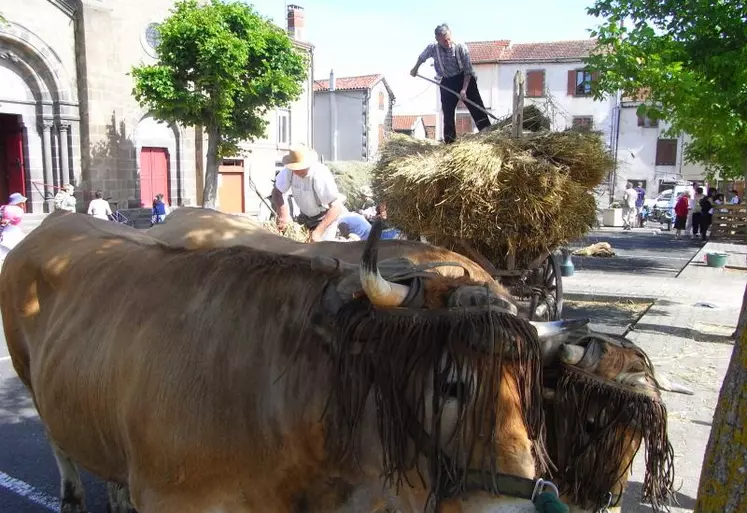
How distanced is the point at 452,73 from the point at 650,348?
151 inches

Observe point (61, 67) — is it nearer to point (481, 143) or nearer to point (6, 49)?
point (6, 49)

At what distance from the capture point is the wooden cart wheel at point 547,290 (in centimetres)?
541

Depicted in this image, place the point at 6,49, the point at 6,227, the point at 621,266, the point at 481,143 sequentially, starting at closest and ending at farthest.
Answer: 1. the point at 481,143
2. the point at 6,227
3. the point at 621,266
4. the point at 6,49

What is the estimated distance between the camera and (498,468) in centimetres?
175

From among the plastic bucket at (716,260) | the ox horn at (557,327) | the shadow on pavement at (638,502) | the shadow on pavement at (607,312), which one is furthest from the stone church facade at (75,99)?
the ox horn at (557,327)

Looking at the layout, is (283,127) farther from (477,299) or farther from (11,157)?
(477,299)

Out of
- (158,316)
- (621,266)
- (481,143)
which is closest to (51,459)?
(158,316)

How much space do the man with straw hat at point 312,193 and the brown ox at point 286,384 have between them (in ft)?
7.58

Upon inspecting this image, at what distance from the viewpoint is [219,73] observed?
1806cm

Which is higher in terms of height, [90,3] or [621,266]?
[90,3]

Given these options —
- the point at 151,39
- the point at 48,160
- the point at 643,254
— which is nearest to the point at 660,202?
the point at 643,254

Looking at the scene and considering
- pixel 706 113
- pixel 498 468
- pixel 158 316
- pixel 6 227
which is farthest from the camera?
pixel 6 227

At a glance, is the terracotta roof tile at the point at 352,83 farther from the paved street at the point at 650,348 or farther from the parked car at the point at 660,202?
the paved street at the point at 650,348

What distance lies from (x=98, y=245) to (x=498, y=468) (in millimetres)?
2533
